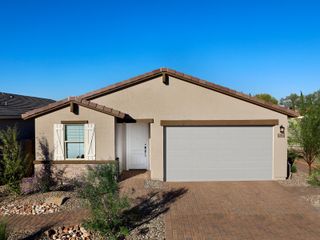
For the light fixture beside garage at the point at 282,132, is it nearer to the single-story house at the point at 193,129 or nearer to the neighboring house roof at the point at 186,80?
the single-story house at the point at 193,129

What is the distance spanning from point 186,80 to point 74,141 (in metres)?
5.83

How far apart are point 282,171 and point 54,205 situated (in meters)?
10.1

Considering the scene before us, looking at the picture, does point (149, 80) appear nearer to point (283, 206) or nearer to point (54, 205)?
point (54, 205)

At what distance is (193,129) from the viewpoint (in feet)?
45.3

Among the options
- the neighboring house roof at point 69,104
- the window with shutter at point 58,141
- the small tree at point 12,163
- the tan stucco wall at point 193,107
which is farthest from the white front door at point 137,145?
the small tree at point 12,163

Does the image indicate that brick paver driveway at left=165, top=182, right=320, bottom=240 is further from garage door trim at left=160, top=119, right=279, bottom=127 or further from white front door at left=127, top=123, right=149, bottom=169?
white front door at left=127, top=123, right=149, bottom=169

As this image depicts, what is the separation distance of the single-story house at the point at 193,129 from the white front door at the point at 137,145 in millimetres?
1846

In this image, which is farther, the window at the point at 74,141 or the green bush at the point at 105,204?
the window at the point at 74,141

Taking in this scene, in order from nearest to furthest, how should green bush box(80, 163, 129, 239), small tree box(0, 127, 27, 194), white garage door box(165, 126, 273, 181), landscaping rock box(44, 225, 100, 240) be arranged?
green bush box(80, 163, 129, 239) → landscaping rock box(44, 225, 100, 240) → small tree box(0, 127, 27, 194) → white garage door box(165, 126, 273, 181)

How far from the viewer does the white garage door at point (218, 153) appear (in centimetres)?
1380

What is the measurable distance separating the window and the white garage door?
155 inches

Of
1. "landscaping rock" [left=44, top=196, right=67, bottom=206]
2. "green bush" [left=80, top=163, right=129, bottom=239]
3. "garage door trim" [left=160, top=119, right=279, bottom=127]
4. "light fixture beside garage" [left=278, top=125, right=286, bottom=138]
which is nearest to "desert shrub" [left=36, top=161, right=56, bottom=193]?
"landscaping rock" [left=44, top=196, right=67, bottom=206]

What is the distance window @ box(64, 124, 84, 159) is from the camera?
13305 mm

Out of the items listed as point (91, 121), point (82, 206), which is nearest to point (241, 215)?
point (82, 206)
